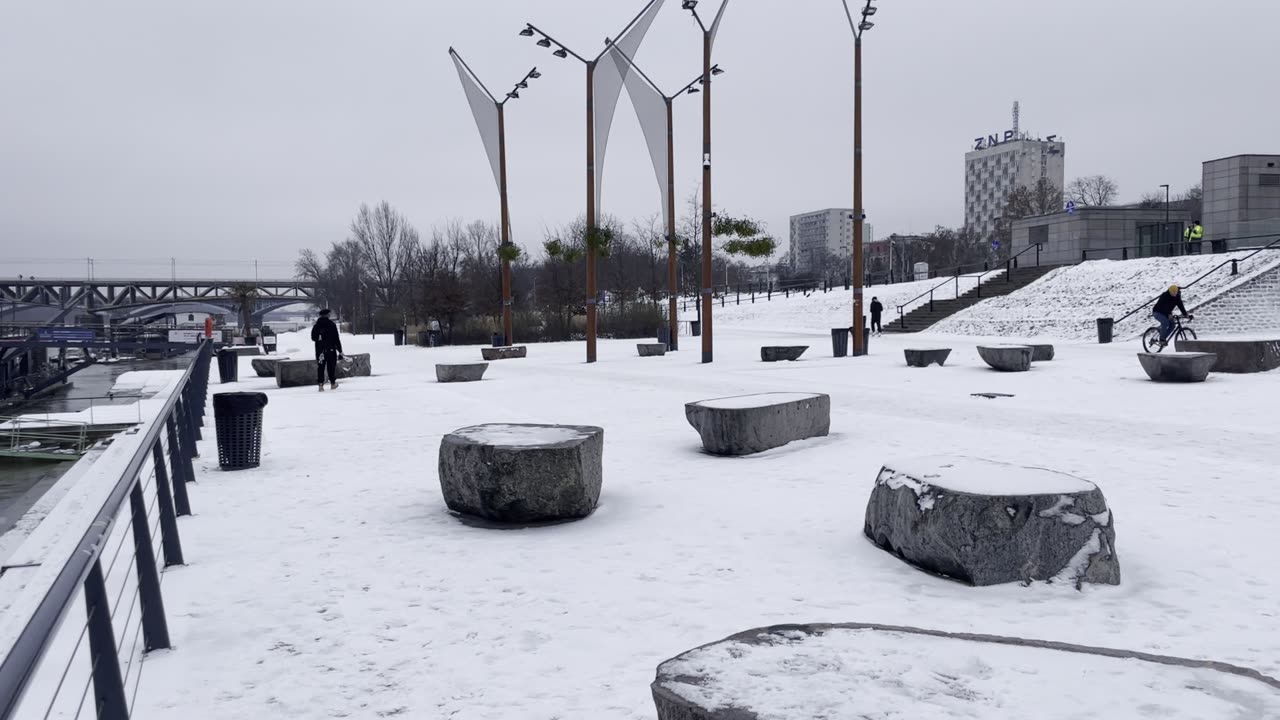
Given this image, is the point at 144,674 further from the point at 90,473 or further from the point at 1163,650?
the point at 90,473

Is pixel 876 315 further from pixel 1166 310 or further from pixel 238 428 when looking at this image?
Result: pixel 238 428

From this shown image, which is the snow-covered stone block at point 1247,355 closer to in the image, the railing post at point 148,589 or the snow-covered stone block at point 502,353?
the railing post at point 148,589

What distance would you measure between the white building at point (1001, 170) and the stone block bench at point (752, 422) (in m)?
156

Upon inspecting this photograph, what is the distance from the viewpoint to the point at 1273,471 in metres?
8.25

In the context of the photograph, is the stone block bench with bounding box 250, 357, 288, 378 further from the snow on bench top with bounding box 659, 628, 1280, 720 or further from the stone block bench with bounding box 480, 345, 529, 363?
the snow on bench top with bounding box 659, 628, 1280, 720

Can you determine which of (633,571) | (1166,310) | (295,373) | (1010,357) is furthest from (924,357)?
(633,571)

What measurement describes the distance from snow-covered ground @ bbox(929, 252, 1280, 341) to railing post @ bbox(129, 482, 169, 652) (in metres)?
31.5

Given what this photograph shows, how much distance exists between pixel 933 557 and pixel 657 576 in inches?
66.9

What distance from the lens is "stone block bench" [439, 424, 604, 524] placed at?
6934mm

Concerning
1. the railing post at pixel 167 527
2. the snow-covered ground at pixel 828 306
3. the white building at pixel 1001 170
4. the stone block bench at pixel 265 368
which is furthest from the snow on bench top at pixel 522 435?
the white building at pixel 1001 170

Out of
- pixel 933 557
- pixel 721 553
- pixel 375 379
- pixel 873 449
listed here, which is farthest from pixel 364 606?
pixel 375 379

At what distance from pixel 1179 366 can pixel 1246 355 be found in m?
2.18

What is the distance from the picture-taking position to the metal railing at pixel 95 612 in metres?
2.23

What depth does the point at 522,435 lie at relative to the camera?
24.7ft
